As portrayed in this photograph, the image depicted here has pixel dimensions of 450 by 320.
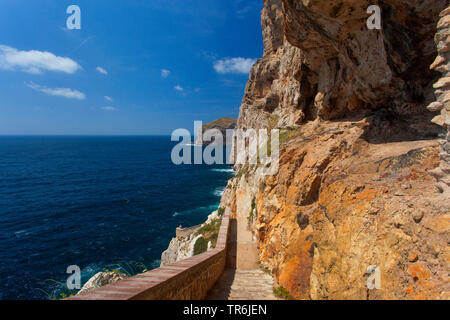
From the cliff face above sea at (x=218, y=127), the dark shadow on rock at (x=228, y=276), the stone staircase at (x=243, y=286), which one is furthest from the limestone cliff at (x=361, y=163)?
the cliff face above sea at (x=218, y=127)

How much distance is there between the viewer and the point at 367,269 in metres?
4.18

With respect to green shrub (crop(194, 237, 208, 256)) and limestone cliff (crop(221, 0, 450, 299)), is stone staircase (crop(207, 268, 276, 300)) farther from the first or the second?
green shrub (crop(194, 237, 208, 256))

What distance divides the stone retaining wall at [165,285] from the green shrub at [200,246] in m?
8.78

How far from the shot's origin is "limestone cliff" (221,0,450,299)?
393 cm

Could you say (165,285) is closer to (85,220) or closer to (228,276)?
(228,276)

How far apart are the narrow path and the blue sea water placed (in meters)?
5.82

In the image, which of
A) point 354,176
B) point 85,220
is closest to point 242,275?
point 354,176

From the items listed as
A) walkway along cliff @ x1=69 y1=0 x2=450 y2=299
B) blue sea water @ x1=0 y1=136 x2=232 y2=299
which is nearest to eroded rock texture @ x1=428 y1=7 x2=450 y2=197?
walkway along cliff @ x1=69 y1=0 x2=450 y2=299

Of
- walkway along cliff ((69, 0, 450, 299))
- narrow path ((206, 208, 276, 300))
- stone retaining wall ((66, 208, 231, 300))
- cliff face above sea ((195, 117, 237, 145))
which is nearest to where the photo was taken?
stone retaining wall ((66, 208, 231, 300))

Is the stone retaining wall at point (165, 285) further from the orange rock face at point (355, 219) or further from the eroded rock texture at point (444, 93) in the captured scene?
the eroded rock texture at point (444, 93)

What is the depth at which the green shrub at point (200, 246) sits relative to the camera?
1518cm

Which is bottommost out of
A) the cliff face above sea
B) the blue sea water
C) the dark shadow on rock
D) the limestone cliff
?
the blue sea water

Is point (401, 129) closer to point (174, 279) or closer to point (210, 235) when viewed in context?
point (174, 279)

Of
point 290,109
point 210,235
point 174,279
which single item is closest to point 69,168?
point 210,235
